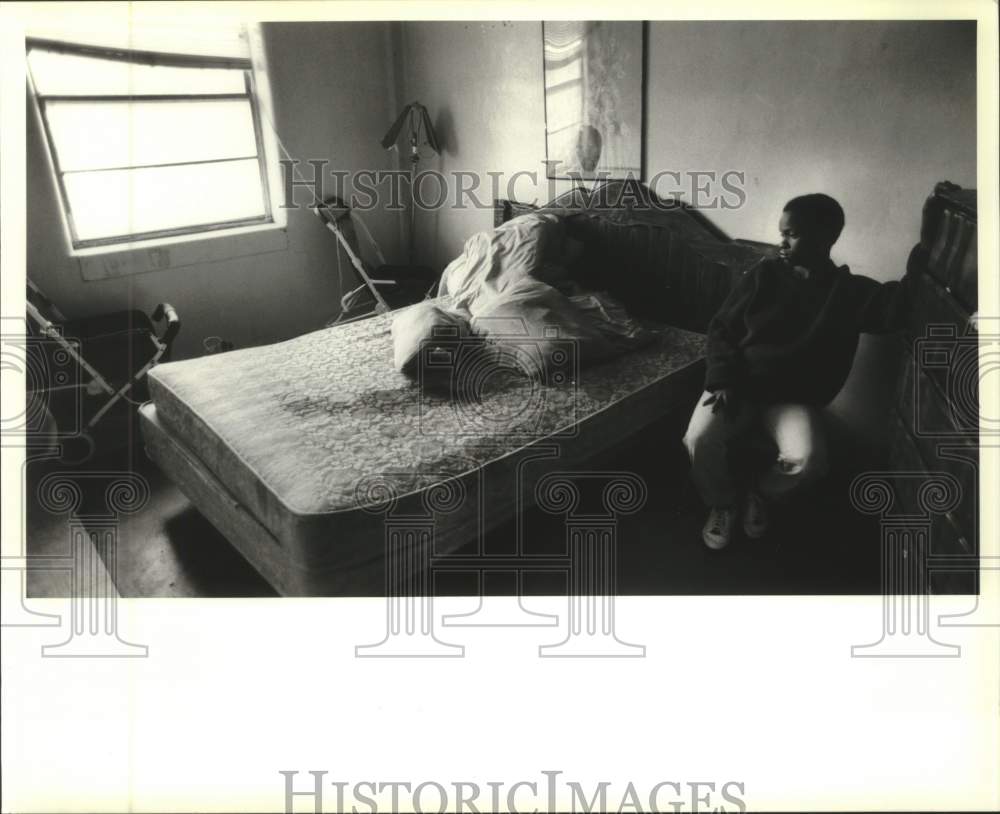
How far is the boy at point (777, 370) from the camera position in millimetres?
1805

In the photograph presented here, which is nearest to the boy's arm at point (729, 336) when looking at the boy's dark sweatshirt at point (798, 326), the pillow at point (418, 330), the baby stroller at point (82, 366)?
the boy's dark sweatshirt at point (798, 326)

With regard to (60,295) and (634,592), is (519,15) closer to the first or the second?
(60,295)

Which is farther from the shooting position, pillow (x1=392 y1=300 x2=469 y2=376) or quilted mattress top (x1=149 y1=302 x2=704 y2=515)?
pillow (x1=392 y1=300 x2=469 y2=376)

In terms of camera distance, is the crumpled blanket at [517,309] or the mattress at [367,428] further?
the crumpled blanket at [517,309]

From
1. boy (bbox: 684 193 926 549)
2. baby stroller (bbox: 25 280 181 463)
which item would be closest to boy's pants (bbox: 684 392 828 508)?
boy (bbox: 684 193 926 549)

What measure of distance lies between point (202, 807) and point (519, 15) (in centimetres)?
185

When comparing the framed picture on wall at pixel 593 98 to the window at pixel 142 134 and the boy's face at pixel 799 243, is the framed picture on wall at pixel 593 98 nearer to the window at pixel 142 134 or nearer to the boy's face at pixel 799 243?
the boy's face at pixel 799 243

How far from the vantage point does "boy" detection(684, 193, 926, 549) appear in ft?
5.92

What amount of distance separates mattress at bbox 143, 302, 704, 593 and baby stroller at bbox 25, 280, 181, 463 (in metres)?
0.07

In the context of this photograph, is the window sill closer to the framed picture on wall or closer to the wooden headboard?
the wooden headboard

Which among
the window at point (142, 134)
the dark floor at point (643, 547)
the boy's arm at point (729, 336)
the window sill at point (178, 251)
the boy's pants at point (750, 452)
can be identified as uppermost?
the window at point (142, 134)

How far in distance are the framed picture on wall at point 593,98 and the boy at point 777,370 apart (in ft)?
1.27

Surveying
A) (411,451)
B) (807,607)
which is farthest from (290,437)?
(807,607)

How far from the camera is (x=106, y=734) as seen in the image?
1.87m
